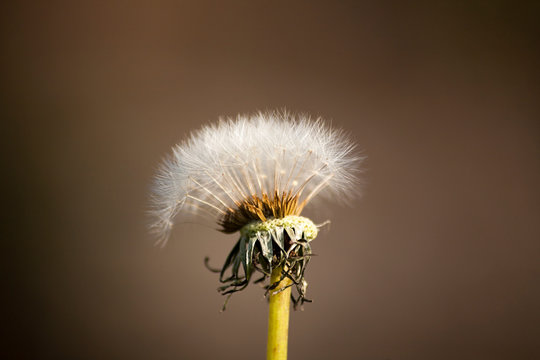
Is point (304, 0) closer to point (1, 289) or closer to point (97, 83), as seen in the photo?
point (97, 83)

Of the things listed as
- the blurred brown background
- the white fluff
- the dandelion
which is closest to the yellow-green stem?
the dandelion

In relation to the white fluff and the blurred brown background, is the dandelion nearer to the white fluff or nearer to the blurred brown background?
the white fluff

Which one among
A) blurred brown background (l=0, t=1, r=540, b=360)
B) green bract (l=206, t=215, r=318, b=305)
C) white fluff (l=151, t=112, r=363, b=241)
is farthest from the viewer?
blurred brown background (l=0, t=1, r=540, b=360)

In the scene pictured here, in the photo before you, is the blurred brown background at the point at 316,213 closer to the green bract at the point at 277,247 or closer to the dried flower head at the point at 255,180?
the dried flower head at the point at 255,180

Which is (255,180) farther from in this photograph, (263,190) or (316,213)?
(316,213)

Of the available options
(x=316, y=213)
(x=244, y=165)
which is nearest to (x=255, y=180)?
(x=244, y=165)

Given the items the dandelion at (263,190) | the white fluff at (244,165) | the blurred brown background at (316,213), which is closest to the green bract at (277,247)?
the dandelion at (263,190)

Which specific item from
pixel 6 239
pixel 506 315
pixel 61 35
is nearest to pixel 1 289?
pixel 6 239
